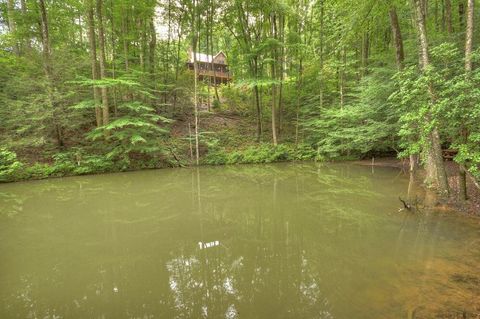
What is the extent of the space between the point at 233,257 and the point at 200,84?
61.5 feet

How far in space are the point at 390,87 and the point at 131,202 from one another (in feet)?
38.9

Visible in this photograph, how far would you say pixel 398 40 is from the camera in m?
10.7

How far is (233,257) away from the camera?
4809mm

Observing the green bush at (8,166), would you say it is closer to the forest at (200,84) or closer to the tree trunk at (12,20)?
the forest at (200,84)

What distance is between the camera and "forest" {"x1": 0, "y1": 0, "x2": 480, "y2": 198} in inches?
478

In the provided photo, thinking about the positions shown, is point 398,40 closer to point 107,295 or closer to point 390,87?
point 390,87

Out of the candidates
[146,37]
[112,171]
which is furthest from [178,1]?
[112,171]

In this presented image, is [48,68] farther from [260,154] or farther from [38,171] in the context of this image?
[260,154]

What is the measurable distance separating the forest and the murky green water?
129 inches

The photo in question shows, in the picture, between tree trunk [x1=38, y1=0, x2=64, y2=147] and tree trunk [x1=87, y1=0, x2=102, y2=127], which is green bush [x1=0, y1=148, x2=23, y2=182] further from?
tree trunk [x1=87, y1=0, x2=102, y2=127]

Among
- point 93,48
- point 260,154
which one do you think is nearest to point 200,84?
point 260,154

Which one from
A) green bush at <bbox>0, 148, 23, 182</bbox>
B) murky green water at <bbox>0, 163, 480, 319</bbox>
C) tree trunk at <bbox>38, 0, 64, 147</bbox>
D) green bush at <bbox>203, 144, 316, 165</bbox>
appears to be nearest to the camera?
murky green water at <bbox>0, 163, 480, 319</bbox>

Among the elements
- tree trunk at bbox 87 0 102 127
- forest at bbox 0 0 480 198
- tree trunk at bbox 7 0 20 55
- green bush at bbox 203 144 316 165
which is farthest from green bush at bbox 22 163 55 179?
tree trunk at bbox 7 0 20 55

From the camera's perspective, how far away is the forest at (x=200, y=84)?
39.8 feet
